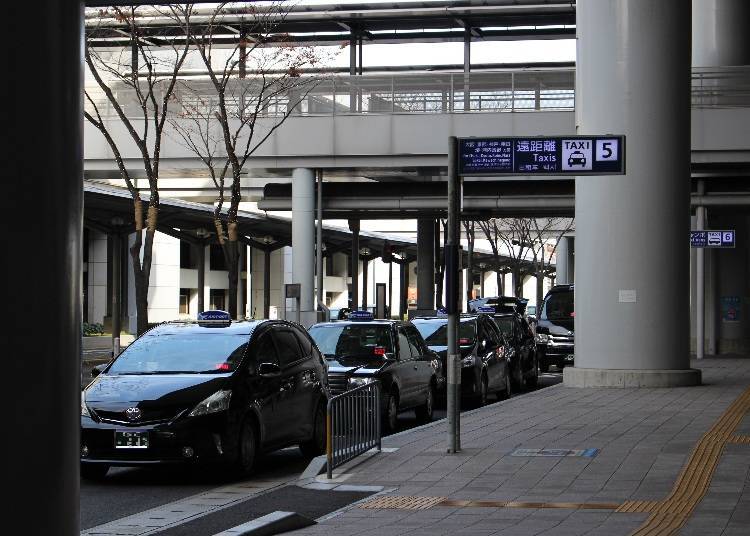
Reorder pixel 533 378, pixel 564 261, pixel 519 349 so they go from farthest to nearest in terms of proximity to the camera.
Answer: pixel 564 261 → pixel 533 378 → pixel 519 349

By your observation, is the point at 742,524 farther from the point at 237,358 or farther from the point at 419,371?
the point at 419,371

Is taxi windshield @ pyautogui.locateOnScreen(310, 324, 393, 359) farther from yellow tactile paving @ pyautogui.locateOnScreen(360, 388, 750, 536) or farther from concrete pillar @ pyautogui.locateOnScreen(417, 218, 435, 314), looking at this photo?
concrete pillar @ pyautogui.locateOnScreen(417, 218, 435, 314)

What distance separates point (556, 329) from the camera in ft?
109

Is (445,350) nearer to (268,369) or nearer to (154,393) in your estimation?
(268,369)

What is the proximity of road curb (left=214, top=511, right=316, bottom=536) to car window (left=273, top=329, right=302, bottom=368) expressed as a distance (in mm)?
4598

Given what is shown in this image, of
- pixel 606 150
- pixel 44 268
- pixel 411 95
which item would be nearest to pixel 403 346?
pixel 606 150

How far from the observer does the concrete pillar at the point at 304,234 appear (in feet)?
125

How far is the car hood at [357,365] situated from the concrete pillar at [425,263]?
1449 inches

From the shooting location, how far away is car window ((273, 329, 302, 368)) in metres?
14.2

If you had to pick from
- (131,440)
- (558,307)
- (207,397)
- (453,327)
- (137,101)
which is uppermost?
(137,101)

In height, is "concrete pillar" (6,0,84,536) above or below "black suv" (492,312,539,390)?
above

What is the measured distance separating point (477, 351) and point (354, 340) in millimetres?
4351

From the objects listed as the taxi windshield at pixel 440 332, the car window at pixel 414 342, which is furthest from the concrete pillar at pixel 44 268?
the taxi windshield at pixel 440 332

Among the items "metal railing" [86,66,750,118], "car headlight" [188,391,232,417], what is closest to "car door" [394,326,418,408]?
"car headlight" [188,391,232,417]
